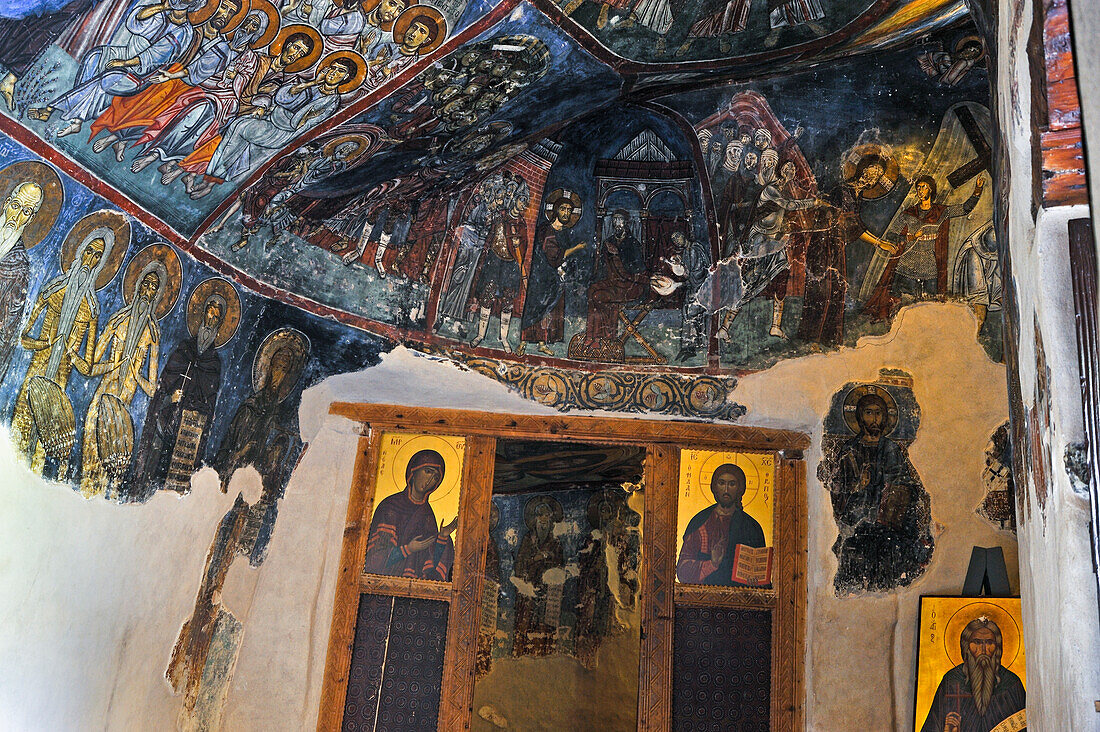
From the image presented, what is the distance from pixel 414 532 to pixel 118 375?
8.61 feet

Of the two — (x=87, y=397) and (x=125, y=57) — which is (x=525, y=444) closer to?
(x=87, y=397)

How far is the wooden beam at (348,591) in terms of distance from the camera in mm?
6723

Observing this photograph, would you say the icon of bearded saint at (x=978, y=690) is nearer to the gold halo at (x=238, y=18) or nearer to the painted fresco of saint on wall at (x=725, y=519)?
the painted fresco of saint on wall at (x=725, y=519)

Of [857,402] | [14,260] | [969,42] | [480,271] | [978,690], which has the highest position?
[969,42]

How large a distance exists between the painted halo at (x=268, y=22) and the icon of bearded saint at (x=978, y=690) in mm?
5954

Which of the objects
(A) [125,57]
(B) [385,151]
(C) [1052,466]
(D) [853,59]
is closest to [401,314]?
(B) [385,151]

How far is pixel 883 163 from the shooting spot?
700cm

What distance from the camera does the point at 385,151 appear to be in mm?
6211

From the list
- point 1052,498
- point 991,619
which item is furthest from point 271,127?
point 991,619

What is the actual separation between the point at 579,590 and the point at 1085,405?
26.8 feet

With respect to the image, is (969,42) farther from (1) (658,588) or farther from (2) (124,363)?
(2) (124,363)

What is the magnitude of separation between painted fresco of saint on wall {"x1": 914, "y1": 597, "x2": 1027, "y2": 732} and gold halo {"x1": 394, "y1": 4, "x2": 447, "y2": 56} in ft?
17.1

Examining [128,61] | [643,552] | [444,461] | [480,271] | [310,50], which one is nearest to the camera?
[128,61]

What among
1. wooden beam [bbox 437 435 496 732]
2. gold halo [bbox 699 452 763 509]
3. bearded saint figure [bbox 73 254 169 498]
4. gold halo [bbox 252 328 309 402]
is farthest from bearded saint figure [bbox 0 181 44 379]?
gold halo [bbox 699 452 763 509]
